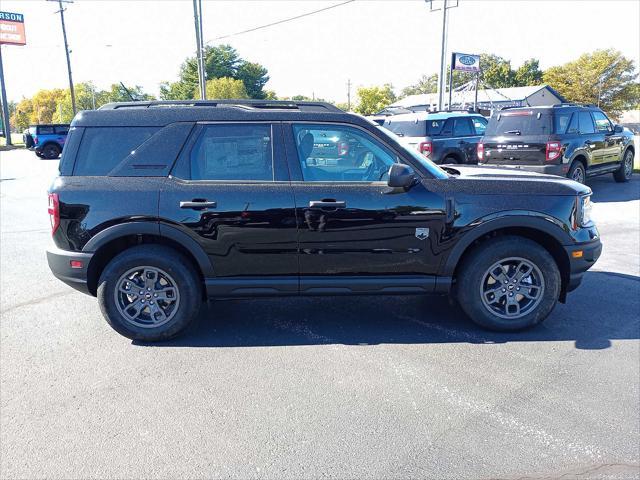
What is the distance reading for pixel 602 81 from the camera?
5866 cm

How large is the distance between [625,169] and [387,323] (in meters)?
11.8

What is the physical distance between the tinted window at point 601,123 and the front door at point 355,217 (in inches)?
377

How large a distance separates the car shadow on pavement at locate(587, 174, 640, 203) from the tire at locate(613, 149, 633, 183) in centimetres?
14

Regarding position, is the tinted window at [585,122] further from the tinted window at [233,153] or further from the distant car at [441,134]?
the tinted window at [233,153]

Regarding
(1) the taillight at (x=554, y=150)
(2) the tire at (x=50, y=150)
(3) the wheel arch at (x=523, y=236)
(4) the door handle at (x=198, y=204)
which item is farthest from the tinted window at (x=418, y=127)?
(2) the tire at (x=50, y=150)

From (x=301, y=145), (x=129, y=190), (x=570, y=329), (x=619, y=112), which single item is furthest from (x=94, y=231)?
(x=619, y=112)

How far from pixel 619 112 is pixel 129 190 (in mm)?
72125

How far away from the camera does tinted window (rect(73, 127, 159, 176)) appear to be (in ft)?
13.3

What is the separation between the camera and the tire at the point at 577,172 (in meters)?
10.9

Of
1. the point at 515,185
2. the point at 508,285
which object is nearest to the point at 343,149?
the point at 515,185

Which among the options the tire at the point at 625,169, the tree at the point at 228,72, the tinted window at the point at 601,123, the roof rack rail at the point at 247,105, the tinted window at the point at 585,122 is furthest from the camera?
the tree at the point at 228,72

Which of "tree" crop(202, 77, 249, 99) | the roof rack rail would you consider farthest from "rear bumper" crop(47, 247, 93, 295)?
"tree" crop(202, 77, 249, 99)

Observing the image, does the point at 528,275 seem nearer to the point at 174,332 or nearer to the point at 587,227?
the point at 587,227

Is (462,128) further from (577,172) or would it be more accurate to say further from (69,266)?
(69,266)
